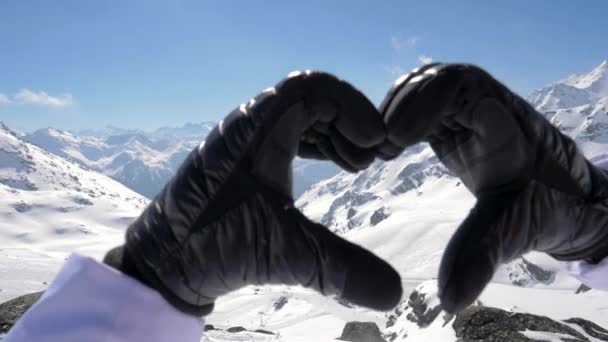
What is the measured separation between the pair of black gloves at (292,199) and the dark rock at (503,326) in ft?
25.9

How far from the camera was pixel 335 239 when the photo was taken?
2.57 metres

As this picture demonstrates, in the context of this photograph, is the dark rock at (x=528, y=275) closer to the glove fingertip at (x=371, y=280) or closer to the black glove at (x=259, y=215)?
the glove fingertip at (x=371, y=280)

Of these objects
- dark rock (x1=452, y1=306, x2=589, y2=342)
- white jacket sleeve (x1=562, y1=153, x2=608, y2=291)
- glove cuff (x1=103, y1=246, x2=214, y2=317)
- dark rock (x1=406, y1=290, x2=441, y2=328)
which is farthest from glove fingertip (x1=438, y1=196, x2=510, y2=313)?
dark rock (x1=406, y1=290, x2=441, y2=328)

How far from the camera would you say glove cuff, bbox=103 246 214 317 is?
2633 mm

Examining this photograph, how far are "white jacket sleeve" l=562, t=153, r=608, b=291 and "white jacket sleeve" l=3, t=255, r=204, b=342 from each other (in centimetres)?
273

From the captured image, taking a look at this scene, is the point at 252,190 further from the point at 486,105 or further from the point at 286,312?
the point at 286,312

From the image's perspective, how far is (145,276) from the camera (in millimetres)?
2635

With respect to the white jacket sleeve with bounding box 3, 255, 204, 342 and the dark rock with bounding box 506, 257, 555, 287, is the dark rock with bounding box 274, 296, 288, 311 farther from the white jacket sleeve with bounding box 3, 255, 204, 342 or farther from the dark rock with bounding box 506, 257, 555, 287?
the white jacket sleeve with bounding box 3, 255, 204, 342

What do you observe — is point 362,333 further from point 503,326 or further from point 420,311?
point 420,311

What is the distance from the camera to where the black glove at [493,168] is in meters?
2.53

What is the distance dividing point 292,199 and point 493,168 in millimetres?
1182

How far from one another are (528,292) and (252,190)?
51.1 meters

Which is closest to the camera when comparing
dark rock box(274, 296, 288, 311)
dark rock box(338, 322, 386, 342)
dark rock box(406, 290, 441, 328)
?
dark rock box(338, 322, 386, 342)

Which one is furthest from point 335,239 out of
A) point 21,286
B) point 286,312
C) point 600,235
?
point 21,286
